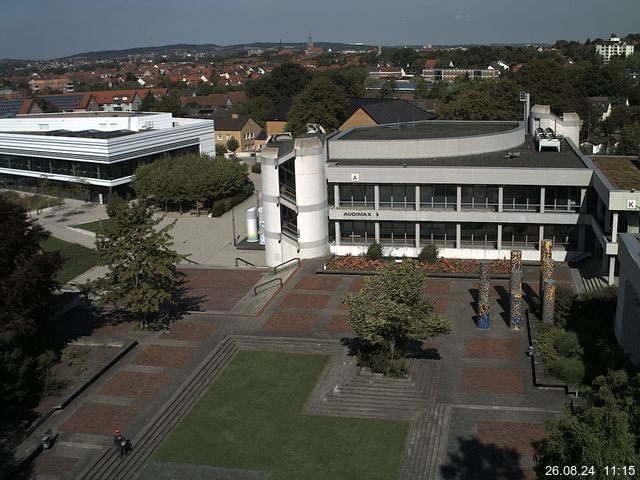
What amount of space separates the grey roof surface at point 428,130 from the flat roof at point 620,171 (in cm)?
780

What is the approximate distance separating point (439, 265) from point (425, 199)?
14.0ft

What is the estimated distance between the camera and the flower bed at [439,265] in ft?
128

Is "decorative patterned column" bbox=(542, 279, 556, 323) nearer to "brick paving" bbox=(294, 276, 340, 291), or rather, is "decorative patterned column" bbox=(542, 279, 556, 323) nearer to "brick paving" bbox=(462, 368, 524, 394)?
"brick paving" bbox=(462, 368, 524, 394)

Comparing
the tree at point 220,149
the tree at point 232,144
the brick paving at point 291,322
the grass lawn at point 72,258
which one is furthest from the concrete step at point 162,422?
the tree at point 232,144

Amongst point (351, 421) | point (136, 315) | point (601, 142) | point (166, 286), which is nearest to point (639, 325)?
point (351, 421)

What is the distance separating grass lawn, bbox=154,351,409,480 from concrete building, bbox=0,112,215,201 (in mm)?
43521

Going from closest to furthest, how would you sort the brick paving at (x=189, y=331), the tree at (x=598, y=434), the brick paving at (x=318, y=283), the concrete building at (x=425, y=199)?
the tree at (x=598, y=434), the brick paving at (x=189, y=331), the brick paving at (x=318, y=283), the concrete building at (x=425, y=199)

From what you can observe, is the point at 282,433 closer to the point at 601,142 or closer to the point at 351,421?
the point at 351,421

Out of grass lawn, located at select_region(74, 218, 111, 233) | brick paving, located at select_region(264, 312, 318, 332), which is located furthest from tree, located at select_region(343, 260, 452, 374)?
grass lawn, located at select_region(74, 218, 111, 233)

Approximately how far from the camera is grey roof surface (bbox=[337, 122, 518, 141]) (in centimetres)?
4769

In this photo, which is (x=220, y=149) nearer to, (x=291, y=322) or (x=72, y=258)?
(x=72, y=258)

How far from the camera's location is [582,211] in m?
39.8

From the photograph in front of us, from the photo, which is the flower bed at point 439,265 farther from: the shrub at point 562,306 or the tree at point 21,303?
the tree at point 21,303

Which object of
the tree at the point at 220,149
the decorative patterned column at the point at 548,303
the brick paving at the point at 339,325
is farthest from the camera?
the tree at the point at 220,149
